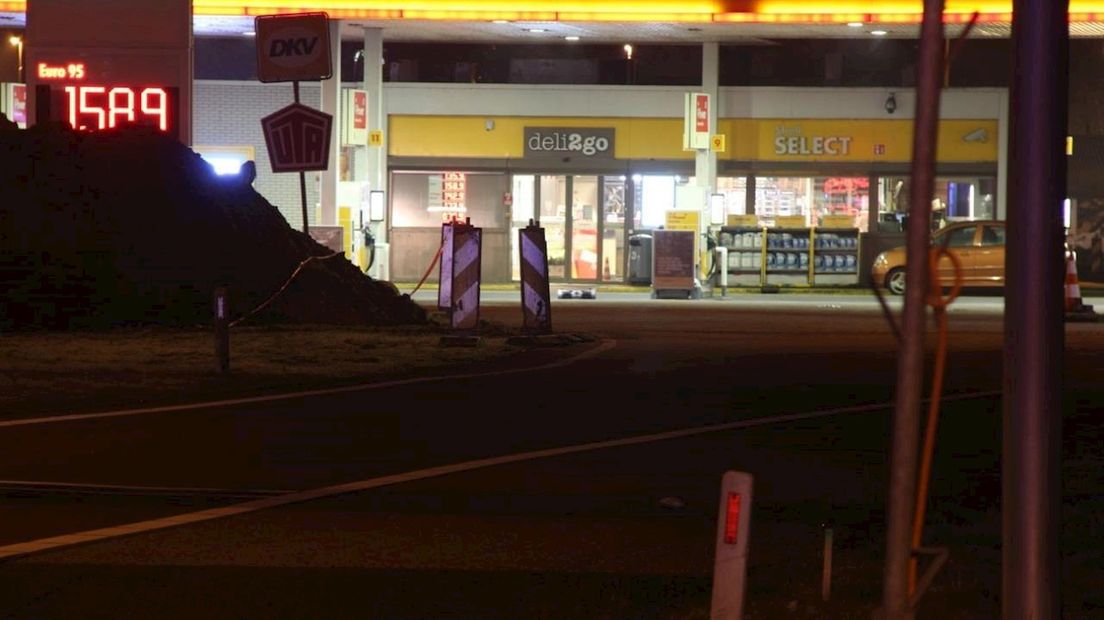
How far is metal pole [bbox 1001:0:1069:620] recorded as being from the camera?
5.61m

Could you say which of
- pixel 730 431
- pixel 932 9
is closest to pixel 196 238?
pixel 730 431

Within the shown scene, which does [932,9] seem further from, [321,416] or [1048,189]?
[321,416]

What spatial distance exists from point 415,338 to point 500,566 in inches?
538

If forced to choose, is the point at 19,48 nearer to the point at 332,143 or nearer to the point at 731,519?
the point at 332,143

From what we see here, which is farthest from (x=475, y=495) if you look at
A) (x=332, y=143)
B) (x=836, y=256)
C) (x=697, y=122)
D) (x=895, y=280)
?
(x=836, y=256)

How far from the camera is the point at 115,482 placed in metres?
10.7

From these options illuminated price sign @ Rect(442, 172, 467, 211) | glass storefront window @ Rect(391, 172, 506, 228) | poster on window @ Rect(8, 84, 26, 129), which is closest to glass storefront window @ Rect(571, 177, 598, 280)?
glass storefront window @ Rect(391, 172, 506, 228)

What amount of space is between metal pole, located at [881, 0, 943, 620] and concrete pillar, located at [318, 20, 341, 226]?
101ft

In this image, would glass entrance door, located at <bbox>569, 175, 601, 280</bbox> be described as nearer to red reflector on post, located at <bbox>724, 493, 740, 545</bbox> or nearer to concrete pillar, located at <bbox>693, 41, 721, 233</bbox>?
concrete pillar, located at <bbox>693, 41, 721, 233</bbox>

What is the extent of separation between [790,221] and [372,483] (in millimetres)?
29603

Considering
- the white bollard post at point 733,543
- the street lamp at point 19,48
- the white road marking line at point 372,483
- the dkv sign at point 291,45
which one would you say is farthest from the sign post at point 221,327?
the street lamp at point 19,48

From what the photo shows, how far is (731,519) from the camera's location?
6.16 meters

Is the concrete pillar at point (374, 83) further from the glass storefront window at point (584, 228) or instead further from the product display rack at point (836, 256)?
the product display rack at point (836, 256)

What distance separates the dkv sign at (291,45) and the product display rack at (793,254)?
18143 millimetres
